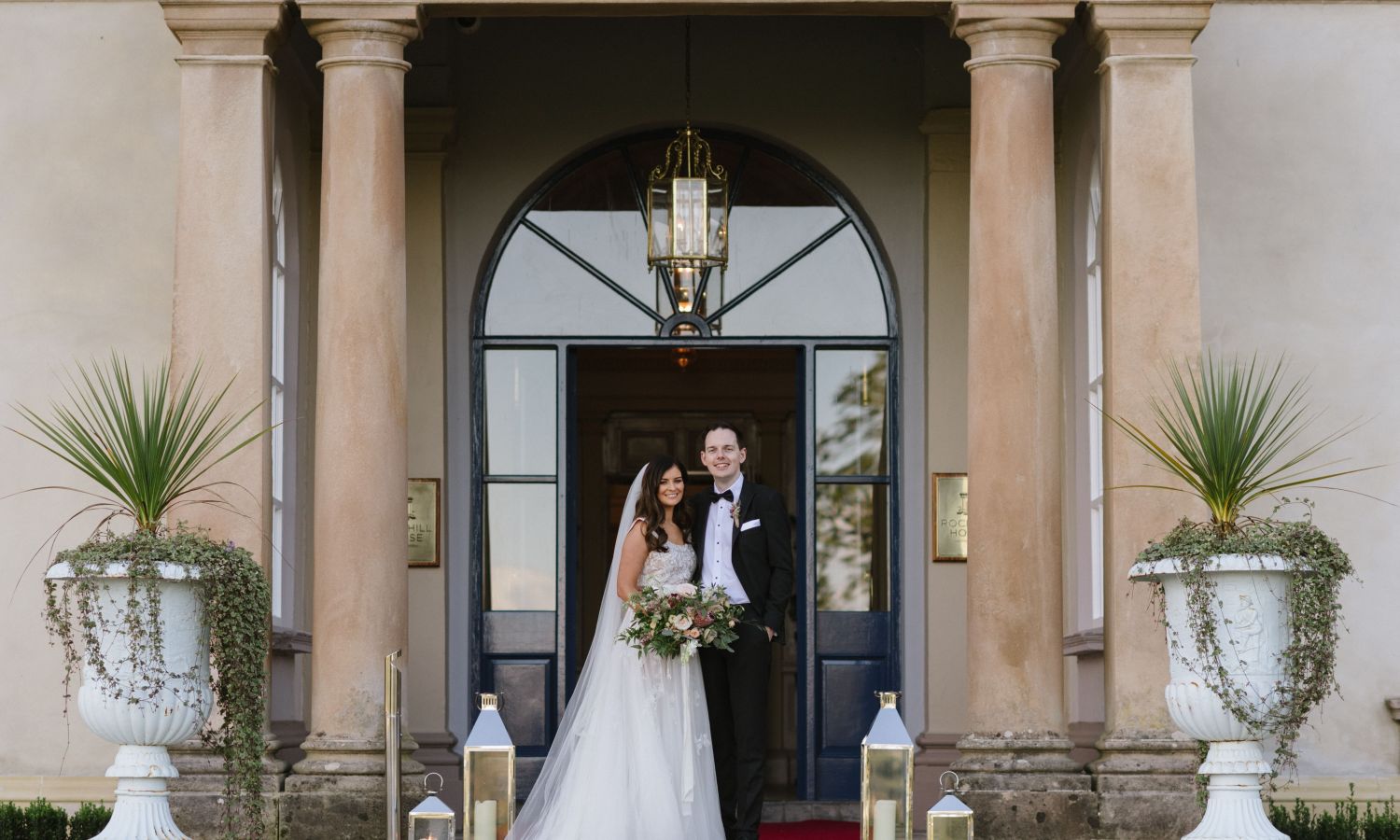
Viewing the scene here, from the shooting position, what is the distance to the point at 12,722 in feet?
36.8

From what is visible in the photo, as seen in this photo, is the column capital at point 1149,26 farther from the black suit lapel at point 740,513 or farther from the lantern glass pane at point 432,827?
the lantern glass pane at point 432,827

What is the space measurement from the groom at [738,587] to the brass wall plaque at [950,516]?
2.35m

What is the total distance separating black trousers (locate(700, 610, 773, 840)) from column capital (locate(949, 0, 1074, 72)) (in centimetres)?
307

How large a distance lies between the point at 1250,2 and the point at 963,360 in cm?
269

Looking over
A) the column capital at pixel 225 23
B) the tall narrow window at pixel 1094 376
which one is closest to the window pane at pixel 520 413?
the column capital at pixel 225 23

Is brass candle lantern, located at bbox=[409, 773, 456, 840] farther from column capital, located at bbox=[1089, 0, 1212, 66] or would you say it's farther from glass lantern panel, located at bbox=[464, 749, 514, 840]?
column capital, located at bbox=[1089, 0, 1212, 66]

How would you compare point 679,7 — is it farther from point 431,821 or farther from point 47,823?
point 47,823

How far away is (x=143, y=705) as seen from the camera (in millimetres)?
8234

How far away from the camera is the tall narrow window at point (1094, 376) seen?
11797 mm

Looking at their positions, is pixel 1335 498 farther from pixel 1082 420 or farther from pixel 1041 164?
pixel 1041 164

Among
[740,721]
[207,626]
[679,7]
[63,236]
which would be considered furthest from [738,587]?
[63,236]

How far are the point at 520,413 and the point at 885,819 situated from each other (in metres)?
4.86

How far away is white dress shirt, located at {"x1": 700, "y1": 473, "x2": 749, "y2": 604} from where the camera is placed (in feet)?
32.3

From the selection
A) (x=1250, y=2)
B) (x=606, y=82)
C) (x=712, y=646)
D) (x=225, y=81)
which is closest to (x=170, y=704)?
(x=712, y=646)
